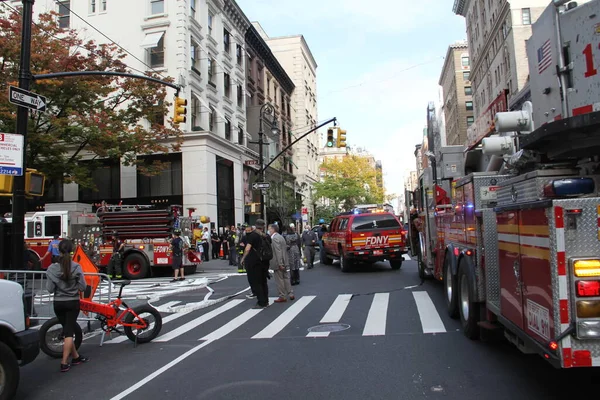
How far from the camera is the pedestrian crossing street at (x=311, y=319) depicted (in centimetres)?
772

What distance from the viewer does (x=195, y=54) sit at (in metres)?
28.1

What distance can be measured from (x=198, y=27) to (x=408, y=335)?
25.2 m

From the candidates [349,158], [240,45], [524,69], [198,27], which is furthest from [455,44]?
[198,27]

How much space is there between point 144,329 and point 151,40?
21773mm

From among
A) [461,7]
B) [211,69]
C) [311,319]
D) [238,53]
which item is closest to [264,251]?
[311,319]

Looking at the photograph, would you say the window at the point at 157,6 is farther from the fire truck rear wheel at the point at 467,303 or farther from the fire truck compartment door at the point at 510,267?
the fire truck compartment door at the point at 510,267

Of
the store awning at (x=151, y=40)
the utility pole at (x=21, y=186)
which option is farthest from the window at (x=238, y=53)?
the utility pole at (x=21, y=186)

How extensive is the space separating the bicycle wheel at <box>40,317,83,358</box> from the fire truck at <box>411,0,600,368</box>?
546 cm

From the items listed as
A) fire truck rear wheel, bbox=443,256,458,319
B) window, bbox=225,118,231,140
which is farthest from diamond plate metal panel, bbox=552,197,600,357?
window, bbox=225,118,231,140

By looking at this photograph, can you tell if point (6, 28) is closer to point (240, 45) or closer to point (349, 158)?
point (240, 45)

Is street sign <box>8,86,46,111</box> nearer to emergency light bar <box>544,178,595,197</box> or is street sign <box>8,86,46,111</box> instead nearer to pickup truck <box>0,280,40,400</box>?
pickup truck <box>0,280,40,400</box>

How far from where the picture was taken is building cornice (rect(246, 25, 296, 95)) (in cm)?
3719

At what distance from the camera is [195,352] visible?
6.84 metres

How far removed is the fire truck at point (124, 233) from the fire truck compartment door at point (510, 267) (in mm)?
14131
